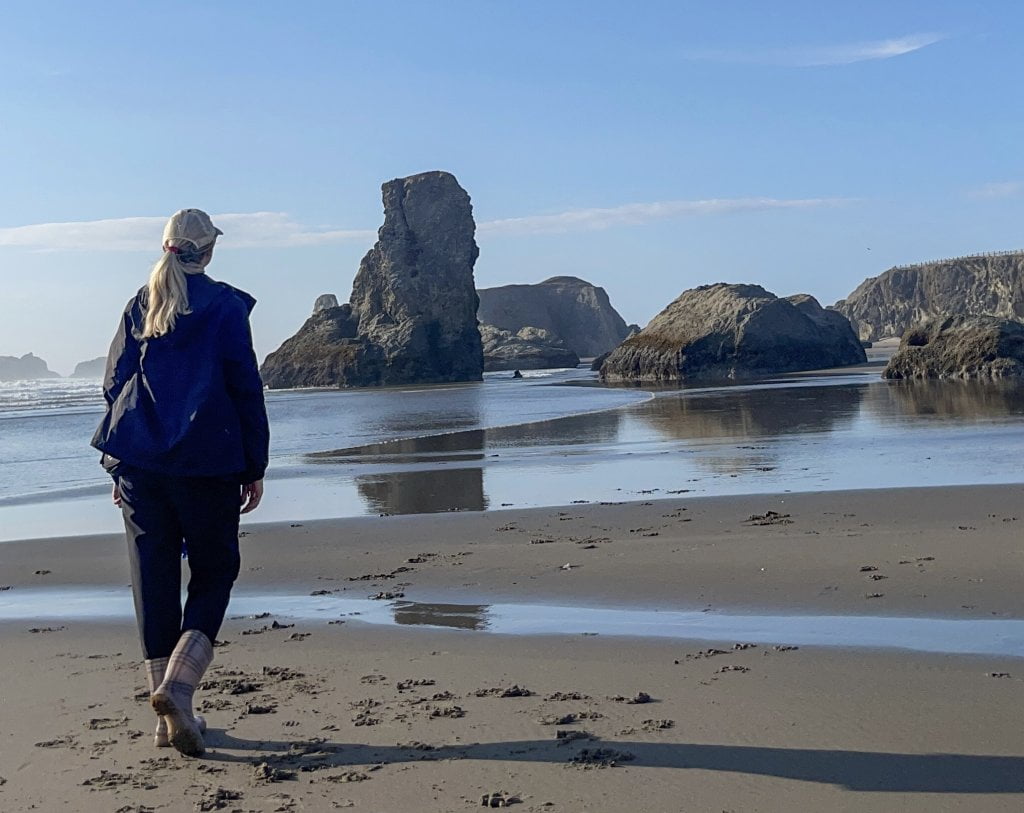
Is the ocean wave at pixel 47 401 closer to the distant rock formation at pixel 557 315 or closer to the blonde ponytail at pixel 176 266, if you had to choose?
the blonde ponytail at pixel 176 266

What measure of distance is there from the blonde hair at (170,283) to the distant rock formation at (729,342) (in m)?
52.9

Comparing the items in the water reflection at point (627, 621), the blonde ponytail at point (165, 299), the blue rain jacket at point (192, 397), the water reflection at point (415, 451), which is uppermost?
the blonde ponytail at point (165, 299)

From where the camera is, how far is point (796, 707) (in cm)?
449

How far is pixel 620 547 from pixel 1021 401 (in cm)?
1814

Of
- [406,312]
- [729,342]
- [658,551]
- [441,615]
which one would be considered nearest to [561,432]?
[658,551]

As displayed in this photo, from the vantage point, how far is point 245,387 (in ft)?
14.3

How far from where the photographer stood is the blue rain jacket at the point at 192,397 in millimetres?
4250

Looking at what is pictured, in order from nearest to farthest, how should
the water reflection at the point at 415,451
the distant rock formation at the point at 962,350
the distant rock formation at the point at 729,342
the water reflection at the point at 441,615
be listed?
the water reflection at the point at 441,615 < the water reflection at the point at 415,451 < the distant rock formation at the point at 962,350 < the distant rock formation at the point at 729,342

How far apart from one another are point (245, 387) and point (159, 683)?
1.11 m

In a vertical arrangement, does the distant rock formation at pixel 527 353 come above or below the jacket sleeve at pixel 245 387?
above

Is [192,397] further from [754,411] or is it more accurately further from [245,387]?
[754,411]

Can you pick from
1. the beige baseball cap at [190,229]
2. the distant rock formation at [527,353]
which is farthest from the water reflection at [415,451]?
the distant rock formation at [527,353]

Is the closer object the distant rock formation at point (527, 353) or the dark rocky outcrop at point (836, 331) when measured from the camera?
the dark rocky outcrop at point (836, 331)

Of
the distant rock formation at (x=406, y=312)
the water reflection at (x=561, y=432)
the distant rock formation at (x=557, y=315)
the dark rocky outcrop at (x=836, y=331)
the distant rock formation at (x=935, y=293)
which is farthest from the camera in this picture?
the distant rock formation at (x=557, y=315)
